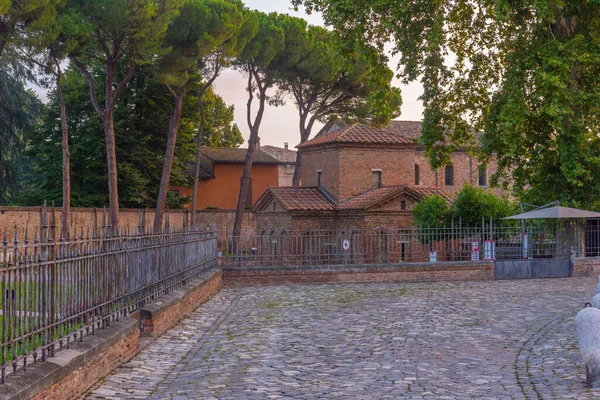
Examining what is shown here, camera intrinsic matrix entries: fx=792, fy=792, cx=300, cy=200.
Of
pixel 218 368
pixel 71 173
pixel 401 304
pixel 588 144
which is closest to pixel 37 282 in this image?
pixel 218 368

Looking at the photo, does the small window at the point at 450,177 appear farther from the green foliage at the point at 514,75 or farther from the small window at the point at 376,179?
the green foliage at the point at 514,75

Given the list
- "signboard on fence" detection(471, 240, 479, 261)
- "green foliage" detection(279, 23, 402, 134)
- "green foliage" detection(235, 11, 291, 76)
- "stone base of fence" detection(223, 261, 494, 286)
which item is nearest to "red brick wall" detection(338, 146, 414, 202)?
"green foliage" detection(279, 23, 402, 134)

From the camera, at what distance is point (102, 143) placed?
1661 inches

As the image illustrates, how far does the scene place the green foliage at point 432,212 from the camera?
3560cm

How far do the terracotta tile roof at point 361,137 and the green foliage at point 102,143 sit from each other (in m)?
7.76

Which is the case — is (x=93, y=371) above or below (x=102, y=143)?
below

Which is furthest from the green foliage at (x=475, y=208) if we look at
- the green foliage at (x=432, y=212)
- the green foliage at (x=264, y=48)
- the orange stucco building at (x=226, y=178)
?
the orange stucco building at (x=226, y=178)

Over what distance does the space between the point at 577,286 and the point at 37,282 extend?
59.4 feet

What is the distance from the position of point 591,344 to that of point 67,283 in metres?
A: 5.44

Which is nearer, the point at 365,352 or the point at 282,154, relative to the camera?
the point at 365,352

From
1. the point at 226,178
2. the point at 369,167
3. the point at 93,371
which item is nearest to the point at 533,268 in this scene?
the point at 369,167

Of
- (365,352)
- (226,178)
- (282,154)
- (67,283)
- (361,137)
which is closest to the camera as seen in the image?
(67,283)

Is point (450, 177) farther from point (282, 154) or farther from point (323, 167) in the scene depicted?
point (282, 154)

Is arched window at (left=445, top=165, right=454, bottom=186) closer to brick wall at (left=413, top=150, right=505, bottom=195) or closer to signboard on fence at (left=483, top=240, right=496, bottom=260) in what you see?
brick wall at (left=413, top=150, right=505, bottom=195)
